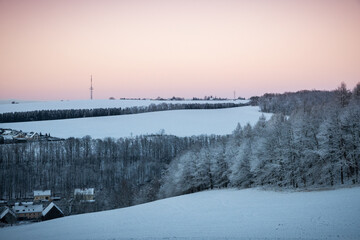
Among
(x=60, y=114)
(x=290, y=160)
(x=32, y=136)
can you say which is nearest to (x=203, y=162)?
(x=290, y=160)

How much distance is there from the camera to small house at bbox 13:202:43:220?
50.1m

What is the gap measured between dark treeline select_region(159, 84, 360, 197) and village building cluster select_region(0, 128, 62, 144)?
79352 mm

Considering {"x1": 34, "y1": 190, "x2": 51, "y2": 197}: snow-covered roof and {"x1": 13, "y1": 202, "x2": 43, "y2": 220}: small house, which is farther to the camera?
{"x1": 34, "y1": 190, "x2": 51, "y2": 197}: snow-covered roof

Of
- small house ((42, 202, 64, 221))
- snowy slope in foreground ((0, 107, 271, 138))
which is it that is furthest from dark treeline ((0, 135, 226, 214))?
snowy slope in foreground ((0, 107, 271, 138))

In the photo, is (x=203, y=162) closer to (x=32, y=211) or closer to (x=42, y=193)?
(x=32, y=211)

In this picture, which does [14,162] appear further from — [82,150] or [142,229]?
[142,229]

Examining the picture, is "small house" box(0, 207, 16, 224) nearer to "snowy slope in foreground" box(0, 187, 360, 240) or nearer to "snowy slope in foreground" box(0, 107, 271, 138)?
"snowy slope in foreground" box(0, 187, 360, 240)

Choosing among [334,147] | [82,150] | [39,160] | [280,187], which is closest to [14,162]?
[39,160]

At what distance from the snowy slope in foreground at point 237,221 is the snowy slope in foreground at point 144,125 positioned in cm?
8764

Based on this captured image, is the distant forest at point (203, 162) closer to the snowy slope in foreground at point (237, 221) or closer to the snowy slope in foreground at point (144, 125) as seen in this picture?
the snowy slope in foreground at point (237, 221)

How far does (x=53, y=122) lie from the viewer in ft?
476

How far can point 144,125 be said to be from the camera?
139125 millimetres

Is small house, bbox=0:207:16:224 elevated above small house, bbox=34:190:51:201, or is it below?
above

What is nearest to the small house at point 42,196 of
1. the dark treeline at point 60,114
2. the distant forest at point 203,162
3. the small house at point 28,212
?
the distant forest at point 203,162
